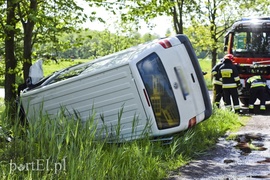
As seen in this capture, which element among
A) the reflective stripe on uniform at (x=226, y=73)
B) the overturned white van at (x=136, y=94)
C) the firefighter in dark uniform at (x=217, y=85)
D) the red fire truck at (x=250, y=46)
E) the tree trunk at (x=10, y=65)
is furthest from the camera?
the red fire truck at (x=250, y=46)

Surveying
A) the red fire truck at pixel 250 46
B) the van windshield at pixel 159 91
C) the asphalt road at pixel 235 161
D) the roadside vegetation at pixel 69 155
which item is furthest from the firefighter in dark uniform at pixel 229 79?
the roadside vegetation at pixel 69 155

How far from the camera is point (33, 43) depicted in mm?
10602

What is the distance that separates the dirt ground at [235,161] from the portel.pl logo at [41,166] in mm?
1535

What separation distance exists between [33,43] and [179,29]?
1187cm

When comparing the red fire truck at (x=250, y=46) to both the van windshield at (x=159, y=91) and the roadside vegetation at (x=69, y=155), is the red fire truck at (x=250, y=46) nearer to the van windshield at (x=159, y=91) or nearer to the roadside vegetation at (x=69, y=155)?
the van windshield at (x=159, y=91)

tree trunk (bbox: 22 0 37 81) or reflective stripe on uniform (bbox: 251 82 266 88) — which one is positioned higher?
tree trunk (bbox: 22 0 37 81)

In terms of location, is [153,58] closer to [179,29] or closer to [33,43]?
[33,43]

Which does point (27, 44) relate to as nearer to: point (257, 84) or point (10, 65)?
point (10, 65)

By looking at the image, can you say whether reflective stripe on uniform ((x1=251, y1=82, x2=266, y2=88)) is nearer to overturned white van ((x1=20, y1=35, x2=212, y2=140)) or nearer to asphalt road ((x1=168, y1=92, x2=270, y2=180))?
asphalt road ((x1=168, y1=92, x2=270, y2=180))

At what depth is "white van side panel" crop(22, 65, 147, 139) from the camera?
633 cm

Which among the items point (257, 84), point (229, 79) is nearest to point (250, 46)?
point (257, 84)

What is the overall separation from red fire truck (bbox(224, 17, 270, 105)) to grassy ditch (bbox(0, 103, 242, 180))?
800 cm

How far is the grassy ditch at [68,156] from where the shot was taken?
448 centimetres

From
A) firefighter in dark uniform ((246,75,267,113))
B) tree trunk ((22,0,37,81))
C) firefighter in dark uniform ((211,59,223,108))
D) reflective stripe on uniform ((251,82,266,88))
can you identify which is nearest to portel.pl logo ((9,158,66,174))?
tree trunk ((22,0,37,81))
